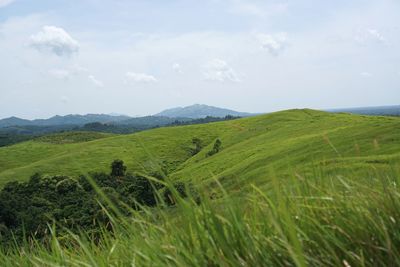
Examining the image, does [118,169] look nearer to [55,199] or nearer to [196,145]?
[196,145]

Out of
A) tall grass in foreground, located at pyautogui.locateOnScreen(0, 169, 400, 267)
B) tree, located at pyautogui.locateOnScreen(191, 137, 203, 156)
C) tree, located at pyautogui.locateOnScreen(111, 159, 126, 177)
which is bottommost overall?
tree, located at pyautogui.locateOnScreen(111, 159, 126, 177)

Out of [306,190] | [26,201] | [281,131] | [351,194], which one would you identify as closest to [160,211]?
[306,190]

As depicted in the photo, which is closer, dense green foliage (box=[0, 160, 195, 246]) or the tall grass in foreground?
the tall grass in foreground

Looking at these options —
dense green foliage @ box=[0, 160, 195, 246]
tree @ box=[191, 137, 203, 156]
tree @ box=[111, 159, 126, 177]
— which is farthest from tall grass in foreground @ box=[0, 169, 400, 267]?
tree @ box=[191, 137, 203, 156]

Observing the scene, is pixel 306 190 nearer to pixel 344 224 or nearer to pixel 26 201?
pixel 344 224

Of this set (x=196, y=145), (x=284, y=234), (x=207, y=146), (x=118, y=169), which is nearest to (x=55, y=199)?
(x=118, y=169)

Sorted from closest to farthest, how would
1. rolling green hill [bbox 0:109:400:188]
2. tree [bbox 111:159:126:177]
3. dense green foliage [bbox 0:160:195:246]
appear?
dense green foliage [bbox 0:160:195:246]
rolling green hill [bbox 0:109:400:188]
tree [bbox 111:159:126:177]

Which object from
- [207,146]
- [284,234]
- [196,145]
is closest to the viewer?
[284,234]

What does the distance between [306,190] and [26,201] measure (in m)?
68.1

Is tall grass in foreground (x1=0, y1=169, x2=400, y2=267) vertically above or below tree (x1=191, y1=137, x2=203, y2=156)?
above

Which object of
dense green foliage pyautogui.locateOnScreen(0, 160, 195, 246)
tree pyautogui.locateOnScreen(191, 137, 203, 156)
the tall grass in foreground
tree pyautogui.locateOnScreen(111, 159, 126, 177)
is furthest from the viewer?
tree pyautogui.locateOnScreen(191, 137, 203, 156)

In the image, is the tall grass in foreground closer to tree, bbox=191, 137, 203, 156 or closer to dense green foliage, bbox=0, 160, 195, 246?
dense green foliage, bbox=0, 160, 195, 246

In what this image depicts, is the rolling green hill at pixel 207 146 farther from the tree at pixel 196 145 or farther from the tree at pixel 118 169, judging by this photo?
the tree at pixel 118 169

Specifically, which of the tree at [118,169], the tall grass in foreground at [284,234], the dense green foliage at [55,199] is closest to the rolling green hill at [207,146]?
the tree at [118,169]
